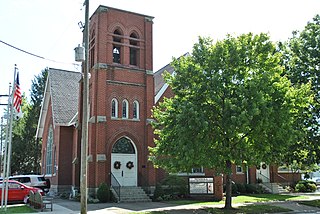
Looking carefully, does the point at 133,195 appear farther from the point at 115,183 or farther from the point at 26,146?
the point at 26,146

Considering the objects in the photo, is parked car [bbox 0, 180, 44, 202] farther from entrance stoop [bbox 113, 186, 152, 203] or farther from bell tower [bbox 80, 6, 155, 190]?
entrance stoop [bbox 113, 186, 152, 203]

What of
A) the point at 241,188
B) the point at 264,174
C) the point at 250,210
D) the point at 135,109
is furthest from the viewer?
the point at 264,174

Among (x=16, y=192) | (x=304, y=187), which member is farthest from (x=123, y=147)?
(x=304, y=187)

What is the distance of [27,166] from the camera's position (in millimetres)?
52906

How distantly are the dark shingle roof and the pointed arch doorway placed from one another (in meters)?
7.96

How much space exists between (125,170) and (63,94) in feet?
43.0

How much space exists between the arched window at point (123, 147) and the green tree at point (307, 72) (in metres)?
10.9

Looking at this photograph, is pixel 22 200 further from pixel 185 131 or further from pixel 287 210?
pixel 287 210

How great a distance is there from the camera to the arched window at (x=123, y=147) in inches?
1037

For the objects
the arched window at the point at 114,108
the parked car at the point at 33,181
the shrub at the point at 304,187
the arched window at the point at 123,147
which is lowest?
the shrub at the point at 304,187

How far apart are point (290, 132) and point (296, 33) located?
12.4 m

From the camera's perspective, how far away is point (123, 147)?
87.4 feet

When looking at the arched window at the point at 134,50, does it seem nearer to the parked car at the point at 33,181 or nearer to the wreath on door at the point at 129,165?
the wreath on door at the point at 129,165

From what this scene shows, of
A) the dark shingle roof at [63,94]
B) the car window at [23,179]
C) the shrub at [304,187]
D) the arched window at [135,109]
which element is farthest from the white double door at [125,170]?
the shrub at [304,187]
